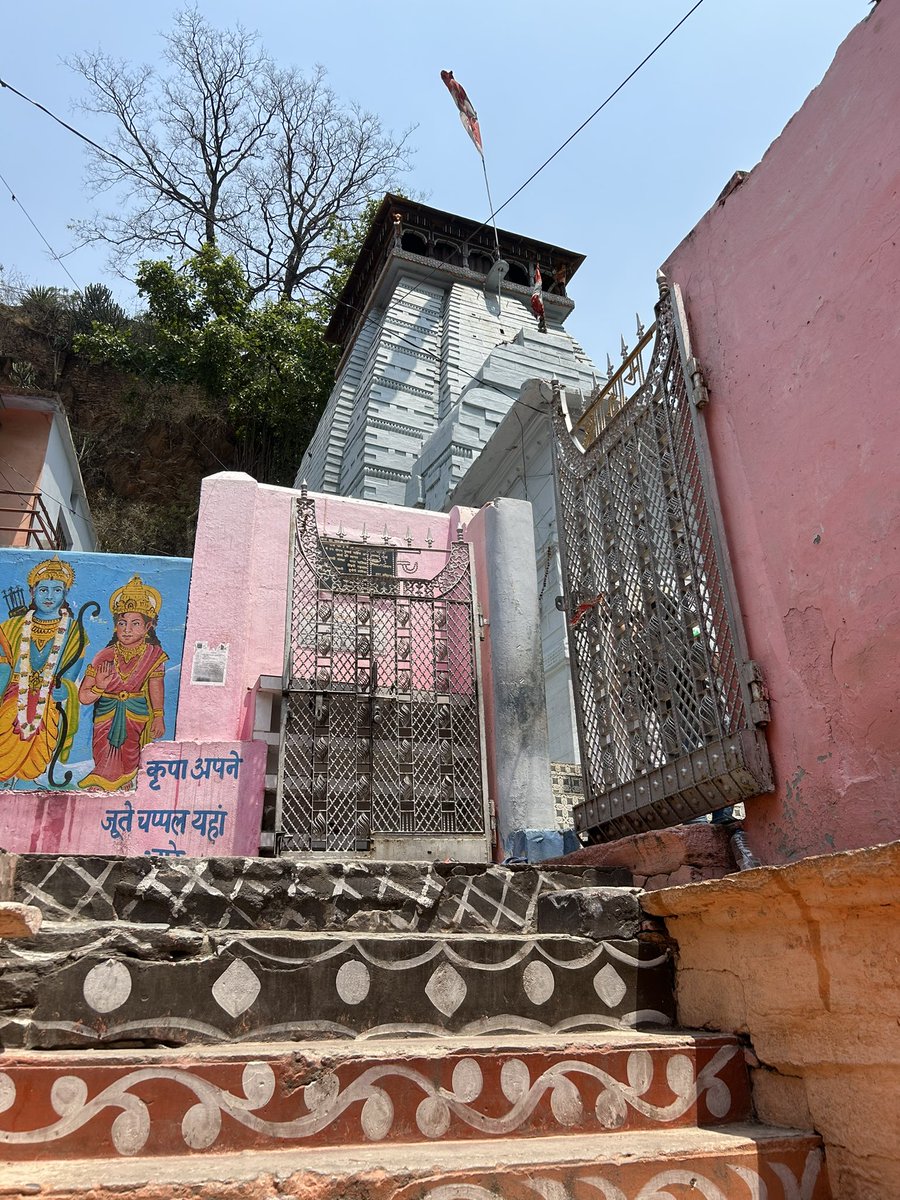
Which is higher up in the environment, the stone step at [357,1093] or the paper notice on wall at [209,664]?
the paper notice on wall at [209,664]

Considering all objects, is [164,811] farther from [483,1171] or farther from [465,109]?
[465,109]

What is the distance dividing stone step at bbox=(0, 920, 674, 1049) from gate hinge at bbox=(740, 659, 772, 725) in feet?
3.97

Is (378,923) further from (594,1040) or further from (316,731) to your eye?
(316,731)

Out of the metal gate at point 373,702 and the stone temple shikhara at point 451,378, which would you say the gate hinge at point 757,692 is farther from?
the stone temple shikhara at point 451,378

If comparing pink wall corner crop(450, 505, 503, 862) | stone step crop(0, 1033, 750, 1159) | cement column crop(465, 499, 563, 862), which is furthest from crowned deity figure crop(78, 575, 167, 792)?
stone step crop(0, 1033, 750, 1159)

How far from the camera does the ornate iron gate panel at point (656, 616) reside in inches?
145

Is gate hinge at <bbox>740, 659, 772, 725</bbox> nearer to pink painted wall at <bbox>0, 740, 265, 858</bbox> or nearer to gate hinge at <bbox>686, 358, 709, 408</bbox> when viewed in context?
gate hinge at <bbox>686, 358, 709, 408</bbox>

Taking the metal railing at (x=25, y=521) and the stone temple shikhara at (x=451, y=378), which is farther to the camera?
the metal railing at (x=25, y=521)

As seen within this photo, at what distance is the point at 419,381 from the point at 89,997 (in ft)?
54.2

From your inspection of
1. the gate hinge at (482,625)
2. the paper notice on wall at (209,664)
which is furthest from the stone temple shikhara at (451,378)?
the paper notice on wall at (209,664)

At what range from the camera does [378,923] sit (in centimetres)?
272

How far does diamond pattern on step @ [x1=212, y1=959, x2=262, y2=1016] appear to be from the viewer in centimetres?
221

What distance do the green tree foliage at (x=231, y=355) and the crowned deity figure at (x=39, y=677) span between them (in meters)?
15.2

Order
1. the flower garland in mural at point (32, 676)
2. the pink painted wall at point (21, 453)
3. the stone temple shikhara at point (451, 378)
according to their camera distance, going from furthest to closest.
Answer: the pink painted wall at point (21, 453) < the stone temple shikhara at point (451, 378) < the flower garland in mural at point (32, 676)
